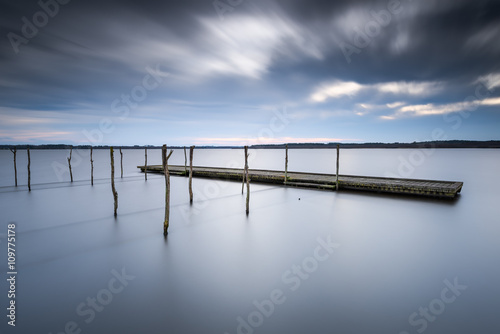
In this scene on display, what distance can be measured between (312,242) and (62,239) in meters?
9.54

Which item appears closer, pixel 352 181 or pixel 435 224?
pixel 435 224

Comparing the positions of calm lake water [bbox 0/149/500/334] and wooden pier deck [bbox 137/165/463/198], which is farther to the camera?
wooden pier deck [bbox 137/165/463/198]

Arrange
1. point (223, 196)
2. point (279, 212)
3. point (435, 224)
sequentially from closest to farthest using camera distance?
point (435, 224)
point (279, 212)
point (223, 196)

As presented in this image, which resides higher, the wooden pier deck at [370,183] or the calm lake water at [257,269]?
the wooden pier deck at [370,183]

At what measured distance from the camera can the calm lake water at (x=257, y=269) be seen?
5.43 metres

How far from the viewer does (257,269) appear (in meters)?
7.92

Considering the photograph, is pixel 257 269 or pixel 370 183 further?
pixel 370 183

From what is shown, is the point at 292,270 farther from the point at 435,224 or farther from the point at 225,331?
the point at 435,224

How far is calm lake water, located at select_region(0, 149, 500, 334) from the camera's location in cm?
543

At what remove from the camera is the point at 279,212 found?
1435cm

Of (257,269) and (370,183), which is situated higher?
(370,183)

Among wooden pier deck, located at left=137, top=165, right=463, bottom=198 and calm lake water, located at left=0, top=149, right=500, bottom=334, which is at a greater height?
wooden pier deck, located at left=137, top=165, right=463, bottom=198

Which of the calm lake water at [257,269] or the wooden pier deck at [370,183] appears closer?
the calm lake water at [257,269]

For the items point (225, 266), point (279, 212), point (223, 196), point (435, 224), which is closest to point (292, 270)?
point (225, 266)
